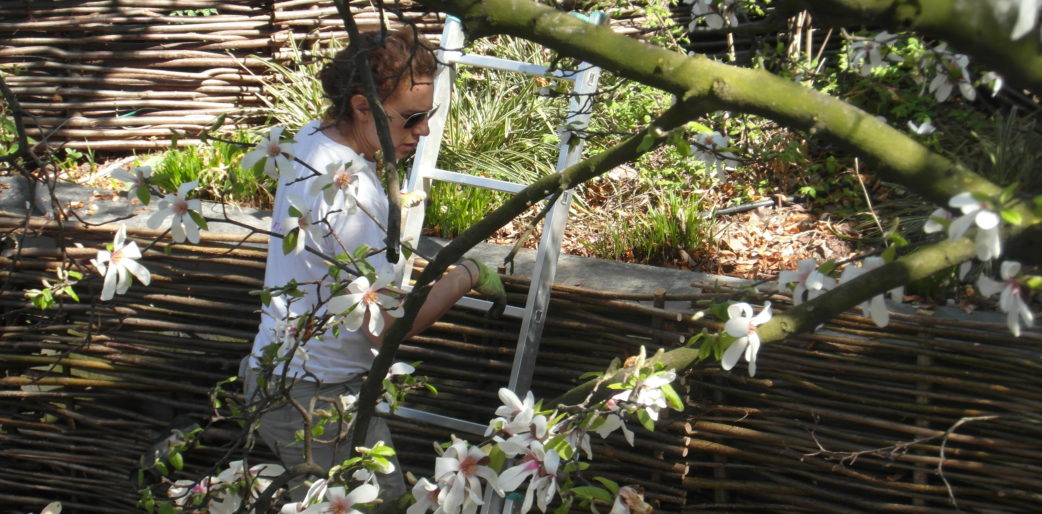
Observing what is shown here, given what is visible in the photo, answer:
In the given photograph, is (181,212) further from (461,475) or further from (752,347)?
(752,347)

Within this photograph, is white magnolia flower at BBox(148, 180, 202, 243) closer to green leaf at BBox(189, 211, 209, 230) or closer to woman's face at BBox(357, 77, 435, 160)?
green leaf at BBox(189, 211, 209, 230)

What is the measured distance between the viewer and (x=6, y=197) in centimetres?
375

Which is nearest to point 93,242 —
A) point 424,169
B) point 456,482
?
point 424,169

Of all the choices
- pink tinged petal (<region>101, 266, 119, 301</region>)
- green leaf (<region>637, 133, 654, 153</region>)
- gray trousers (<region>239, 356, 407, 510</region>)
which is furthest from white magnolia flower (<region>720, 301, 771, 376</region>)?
gray trousers (<region>239, 356, 407, 510</region>)

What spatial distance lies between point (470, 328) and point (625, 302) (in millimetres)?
526

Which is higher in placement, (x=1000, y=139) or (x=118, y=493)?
(x=1000, y=139)

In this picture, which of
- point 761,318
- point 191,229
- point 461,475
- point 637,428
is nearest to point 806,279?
point 761,318

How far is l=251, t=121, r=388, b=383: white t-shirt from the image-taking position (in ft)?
6.63

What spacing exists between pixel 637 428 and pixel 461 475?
4.73 ft

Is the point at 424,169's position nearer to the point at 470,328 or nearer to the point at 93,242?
the point at 470,328

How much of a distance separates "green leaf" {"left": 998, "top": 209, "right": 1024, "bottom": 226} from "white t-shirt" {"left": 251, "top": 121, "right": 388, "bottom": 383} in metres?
1.25

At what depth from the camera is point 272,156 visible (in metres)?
1.58

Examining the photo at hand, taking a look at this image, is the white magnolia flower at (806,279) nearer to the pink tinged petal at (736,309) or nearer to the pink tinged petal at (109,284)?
the pink tinged petal at (736,309)

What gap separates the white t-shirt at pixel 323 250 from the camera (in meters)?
2.02
